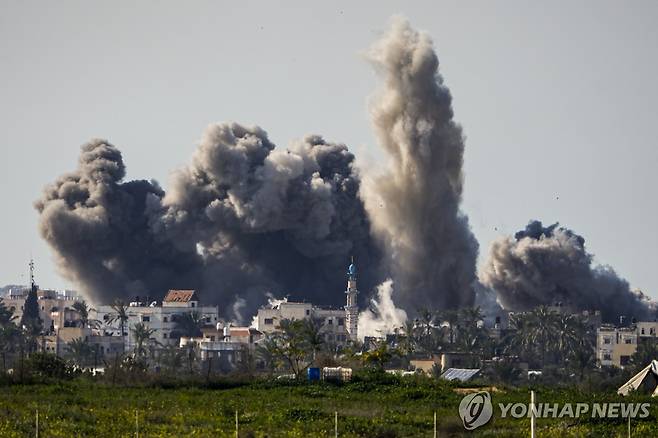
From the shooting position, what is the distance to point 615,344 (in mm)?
145250

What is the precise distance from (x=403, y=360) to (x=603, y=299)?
116ft

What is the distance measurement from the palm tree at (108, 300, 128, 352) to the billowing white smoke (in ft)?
70.0

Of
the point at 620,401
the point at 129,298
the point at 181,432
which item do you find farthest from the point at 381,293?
the point at 181,432

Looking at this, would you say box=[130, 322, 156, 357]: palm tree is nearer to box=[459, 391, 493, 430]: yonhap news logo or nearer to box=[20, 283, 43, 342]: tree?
box=[20, 283, 43, 342]: tree

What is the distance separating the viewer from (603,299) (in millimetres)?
159375

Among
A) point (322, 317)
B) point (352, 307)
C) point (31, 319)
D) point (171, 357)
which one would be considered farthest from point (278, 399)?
point (31, 319)

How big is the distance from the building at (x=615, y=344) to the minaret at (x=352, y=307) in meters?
21.6

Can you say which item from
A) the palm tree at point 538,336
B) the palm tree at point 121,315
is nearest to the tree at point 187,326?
the palm tree at point 121,315

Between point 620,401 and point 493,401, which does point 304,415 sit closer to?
point 493,401

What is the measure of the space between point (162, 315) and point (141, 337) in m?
15.4

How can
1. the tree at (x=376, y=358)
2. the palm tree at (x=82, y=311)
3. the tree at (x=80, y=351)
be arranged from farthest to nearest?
the palm tree at (x=82, y=311), the tree at (x=80, y=351), the tree at (x=376, y=358)

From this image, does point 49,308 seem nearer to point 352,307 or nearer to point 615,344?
point 352,307

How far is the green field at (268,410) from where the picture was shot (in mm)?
58656

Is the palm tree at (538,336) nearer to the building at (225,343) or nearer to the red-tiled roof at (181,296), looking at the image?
the building at (225,343)
